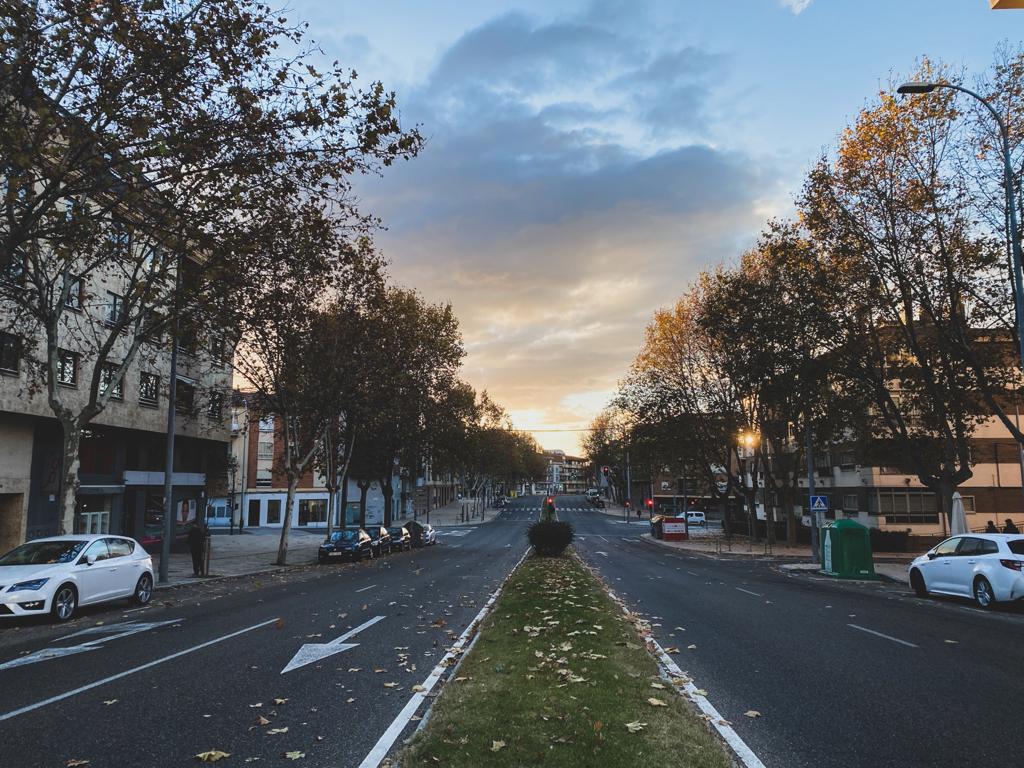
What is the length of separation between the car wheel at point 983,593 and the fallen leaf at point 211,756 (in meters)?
15.7

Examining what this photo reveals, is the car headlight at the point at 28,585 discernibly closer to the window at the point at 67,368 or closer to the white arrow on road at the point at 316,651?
the white arrow on road at the point at 316,651

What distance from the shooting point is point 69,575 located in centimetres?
1298

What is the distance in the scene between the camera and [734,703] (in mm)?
6664

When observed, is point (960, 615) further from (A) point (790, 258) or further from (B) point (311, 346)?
(B) point (311, 346)

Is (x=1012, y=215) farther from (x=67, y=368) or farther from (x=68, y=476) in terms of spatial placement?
(x=67, y=368)

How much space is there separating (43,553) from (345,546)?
17086 mm

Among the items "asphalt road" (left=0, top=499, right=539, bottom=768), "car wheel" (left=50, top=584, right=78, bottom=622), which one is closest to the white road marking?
"asphalt road" (left=0, top=499, right=539, bottom=768)

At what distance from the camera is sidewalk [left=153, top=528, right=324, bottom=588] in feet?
75.0

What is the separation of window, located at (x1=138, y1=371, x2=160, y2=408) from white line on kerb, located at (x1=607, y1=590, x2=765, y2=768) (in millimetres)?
27732

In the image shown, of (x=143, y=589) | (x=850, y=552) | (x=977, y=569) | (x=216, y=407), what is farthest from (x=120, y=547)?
(x=850, y=552)

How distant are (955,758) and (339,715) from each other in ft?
16.7

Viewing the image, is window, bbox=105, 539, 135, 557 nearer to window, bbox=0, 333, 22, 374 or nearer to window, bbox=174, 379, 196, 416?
window, bbox=0, 333, 22, 374

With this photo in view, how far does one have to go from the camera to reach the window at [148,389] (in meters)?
29.7

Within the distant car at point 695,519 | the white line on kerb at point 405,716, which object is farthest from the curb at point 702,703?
the distant car at point 695,519
